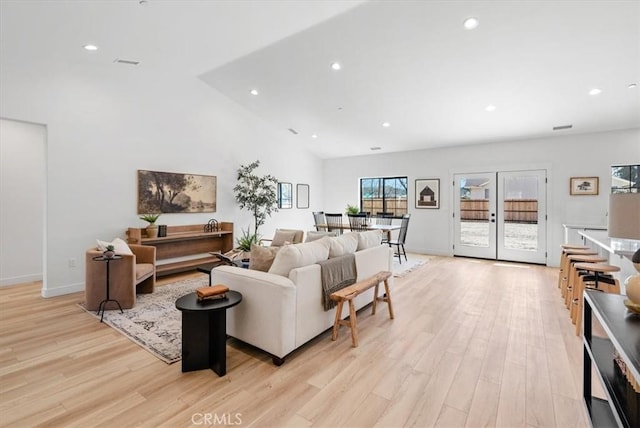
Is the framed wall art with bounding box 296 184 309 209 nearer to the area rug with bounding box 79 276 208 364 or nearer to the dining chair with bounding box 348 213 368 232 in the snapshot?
the dining chair with bounding box 348 213 368 232

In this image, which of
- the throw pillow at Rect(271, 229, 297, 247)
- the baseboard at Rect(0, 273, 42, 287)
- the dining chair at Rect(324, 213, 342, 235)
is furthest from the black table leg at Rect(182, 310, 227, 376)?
the dining chair at Rect(324, 213, 342, 235)

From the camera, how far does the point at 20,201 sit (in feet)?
16.1

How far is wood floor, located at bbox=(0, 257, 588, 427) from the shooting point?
74.1 inches

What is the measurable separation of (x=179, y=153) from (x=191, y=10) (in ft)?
9.07

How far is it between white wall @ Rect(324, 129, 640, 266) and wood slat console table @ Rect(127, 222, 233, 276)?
4.00 metres

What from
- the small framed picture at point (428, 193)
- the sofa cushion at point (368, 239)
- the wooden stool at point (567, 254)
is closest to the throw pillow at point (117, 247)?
the sofa cushion at point (368, 239)

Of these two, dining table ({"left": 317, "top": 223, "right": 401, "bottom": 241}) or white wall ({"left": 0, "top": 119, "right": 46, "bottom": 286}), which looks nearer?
white wall ({"left": 0, "top": 119, "right": 46, "bottom": 286})

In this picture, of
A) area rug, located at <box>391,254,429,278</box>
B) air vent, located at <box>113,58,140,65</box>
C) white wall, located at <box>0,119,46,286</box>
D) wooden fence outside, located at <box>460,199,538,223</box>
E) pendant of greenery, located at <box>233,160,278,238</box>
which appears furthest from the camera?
pendant of greenery, located at <box>233,160,278,238</box>

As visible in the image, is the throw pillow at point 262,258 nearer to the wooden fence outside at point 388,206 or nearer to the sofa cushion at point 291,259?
the sofa cushion at point 291,259

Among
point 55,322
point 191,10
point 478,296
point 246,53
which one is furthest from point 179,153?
point 478,296

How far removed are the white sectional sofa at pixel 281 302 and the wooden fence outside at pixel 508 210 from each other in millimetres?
5258

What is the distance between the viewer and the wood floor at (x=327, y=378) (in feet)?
6.17

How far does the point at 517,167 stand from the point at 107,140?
780cm

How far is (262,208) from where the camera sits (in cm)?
719
